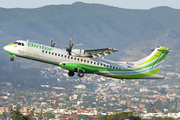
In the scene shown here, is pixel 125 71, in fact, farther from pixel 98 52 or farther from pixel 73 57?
pixel 73 57

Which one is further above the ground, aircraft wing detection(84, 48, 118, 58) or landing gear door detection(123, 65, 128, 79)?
aircraft wing detection(84, 48, 118, 58)

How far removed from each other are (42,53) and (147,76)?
63.7 feet

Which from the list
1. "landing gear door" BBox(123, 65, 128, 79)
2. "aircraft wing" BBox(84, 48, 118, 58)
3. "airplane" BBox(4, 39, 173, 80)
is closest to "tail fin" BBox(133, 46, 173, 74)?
"airplane" BBox(4, 39, 173, 80)

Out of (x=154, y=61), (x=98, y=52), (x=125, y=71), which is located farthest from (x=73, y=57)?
(x=154, y=61)

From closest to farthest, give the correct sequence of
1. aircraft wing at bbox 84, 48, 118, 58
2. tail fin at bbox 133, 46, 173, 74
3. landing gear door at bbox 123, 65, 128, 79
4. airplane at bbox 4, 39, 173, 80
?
aircraft wing at bbox 84, 48, 118, 58 → airplane at bbox 4, 39, 173, 80 → landing gear door at bbox 123, 65, 128, 79 → tail fin at bbox 133, 46, 173, 74

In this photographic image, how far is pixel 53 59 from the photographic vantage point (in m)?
54.4

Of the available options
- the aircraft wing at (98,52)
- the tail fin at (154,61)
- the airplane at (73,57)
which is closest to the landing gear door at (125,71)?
the airplane at (73,57)

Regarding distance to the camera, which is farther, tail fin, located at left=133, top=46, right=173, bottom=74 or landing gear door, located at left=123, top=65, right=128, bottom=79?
tail fin, located at left=133, top=46, right=173, bottom=74

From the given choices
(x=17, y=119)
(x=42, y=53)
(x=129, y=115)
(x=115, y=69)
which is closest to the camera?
(x=42, y=53)

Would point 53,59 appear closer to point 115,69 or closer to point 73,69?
point 73,69

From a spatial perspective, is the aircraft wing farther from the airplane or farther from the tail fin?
the tail fin

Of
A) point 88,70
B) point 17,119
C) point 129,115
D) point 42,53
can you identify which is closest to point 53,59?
point 42,53

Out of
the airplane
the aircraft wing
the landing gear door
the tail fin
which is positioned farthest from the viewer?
the tail fin

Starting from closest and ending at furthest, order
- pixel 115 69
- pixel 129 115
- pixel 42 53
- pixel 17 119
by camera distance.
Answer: pixel 42 53 → pixel 115 69 → pixel 17 119 → pixel 129 115
